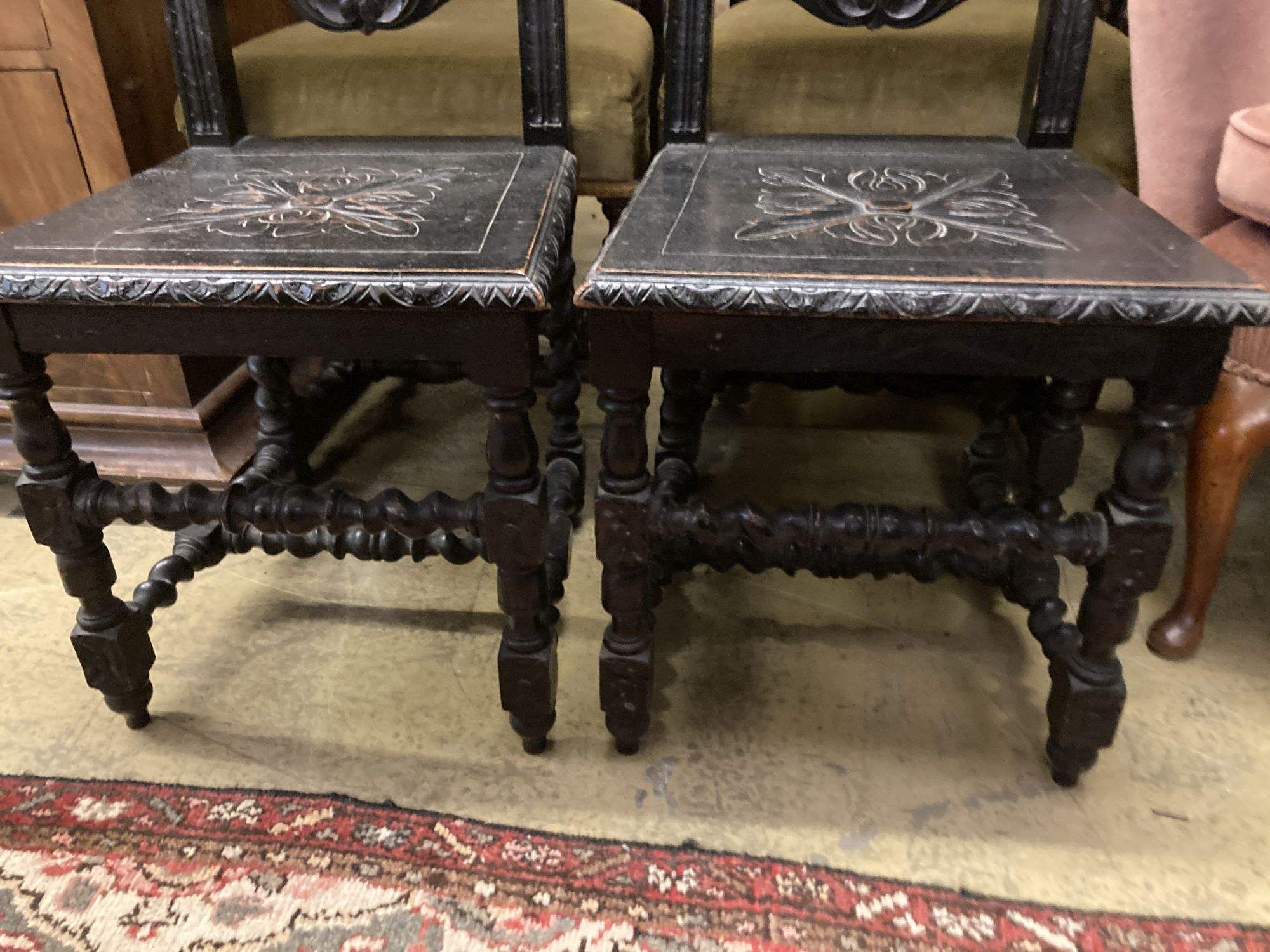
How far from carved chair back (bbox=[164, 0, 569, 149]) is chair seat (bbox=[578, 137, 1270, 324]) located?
17 centimetres

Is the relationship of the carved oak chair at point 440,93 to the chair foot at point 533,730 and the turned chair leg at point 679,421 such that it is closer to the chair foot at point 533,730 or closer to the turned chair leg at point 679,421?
the turned chair leg at point 679,421

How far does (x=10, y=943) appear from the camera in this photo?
785 mm

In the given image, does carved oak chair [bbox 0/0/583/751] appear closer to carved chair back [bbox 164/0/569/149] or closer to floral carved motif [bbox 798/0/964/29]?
carved chair back [bbox 164/0/569/149]

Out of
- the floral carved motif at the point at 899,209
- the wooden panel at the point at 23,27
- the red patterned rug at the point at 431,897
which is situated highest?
the wooden panel at the point at 23,27

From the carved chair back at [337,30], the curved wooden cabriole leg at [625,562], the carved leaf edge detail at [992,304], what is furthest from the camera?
the carved chair back at [337,30]

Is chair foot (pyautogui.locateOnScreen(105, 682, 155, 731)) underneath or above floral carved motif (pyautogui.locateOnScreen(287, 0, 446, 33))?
underneath

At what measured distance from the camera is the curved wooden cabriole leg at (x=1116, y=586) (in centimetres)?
77

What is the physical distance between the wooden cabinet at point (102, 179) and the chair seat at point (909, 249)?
A: 75 cm

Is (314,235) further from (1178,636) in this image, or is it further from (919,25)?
(1178,636)

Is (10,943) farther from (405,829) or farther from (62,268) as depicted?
(62,268)

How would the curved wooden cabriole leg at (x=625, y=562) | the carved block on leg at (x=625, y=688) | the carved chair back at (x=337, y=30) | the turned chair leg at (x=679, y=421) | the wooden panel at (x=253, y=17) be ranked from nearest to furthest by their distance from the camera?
the curved wooden cabriole leg at (x=625, y=562)
the carved block on leg at (x=625, y=688)
the carved chair back at (x=337, y=30)
the turned chair leg at (x=679, y=421)
the wooden panel at (x=253, y=17)

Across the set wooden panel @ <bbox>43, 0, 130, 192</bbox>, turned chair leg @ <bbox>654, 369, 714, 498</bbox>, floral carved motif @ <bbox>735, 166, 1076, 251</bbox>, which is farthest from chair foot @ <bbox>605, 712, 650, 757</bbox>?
wooden panel @ <bbox>43, 0, 130, 192</bbox>

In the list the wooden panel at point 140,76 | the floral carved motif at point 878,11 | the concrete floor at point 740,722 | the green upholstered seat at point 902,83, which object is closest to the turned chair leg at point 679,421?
the concrete floor at point 740,722

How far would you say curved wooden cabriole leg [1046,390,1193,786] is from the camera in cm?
77
